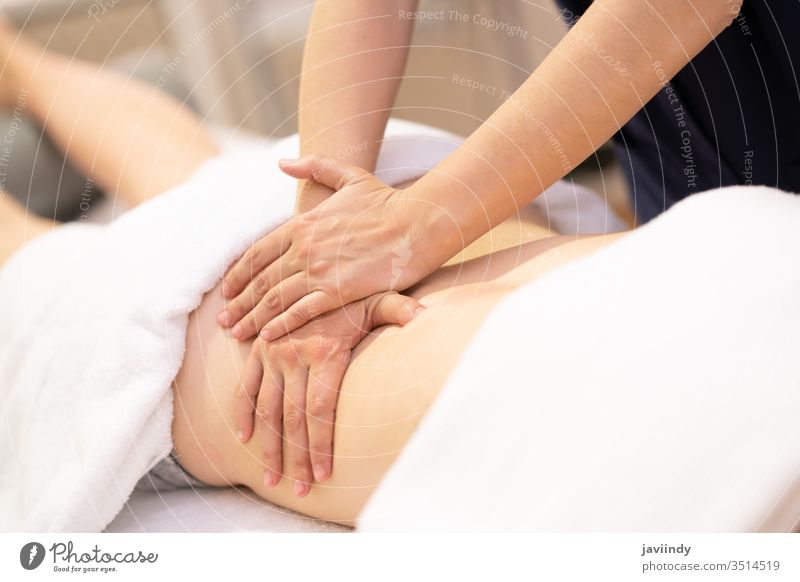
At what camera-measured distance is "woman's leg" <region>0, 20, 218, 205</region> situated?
0.93 metres

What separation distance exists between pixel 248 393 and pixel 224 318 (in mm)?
70

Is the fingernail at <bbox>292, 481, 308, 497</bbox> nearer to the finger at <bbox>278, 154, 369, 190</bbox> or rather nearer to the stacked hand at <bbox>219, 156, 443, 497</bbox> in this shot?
the stacked hand at <bbox>219, 156, 443, 497</bbox>

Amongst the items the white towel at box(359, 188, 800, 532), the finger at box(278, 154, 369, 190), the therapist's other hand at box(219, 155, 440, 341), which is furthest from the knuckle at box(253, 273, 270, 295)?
the white towel at box(359, 188, 800, 532)

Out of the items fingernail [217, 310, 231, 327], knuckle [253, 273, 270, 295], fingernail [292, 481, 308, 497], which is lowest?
fingernail [292, 481, 308, 497]

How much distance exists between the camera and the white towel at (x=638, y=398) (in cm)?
46

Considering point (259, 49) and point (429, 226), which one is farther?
point (259, 49)

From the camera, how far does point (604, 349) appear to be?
49 centimetres

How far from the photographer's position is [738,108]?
749 millimetres

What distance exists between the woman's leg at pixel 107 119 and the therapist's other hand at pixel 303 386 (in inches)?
13.0

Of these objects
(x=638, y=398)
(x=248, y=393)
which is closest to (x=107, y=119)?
(x=248, y=393)

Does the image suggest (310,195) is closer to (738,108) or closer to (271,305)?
(271,305)

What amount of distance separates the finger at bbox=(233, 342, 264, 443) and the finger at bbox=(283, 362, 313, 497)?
3 centimetres

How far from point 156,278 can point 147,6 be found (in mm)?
630

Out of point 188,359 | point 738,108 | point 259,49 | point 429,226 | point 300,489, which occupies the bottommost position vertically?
point 300,489
